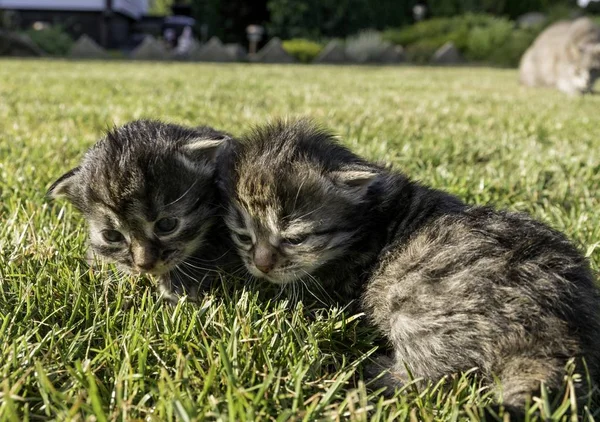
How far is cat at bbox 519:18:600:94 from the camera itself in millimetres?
12773

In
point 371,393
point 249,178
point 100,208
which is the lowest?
point 371,393

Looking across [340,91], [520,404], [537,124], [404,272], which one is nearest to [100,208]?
[404,272]

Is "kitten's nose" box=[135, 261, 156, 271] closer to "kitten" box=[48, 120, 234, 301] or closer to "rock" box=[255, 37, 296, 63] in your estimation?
"kitten" box=[48, 120, 234, 301]

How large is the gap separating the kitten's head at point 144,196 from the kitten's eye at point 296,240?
0.45 metres

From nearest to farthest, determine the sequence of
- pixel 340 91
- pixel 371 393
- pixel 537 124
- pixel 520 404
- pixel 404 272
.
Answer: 1. pixel 520 404
2. pixel 371 393
3. pixel 404 272
4. pixel 537 124
5. pixel 340 91

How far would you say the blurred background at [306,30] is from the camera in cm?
2459

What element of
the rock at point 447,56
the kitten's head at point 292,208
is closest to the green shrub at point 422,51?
the rock at point 447,56

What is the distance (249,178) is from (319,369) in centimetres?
98

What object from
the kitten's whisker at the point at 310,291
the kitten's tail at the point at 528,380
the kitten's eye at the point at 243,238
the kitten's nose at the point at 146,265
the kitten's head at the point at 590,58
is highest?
the kitten's head at the point at 590,58

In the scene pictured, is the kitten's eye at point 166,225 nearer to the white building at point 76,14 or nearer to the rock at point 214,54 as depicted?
the rock at point 214,54

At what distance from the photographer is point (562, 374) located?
1717 mm

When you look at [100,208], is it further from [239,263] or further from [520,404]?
[520,404]

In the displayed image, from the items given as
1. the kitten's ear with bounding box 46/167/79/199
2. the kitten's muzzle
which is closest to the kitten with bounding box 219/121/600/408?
the kitten's muzzle

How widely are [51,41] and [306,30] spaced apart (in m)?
12.7
